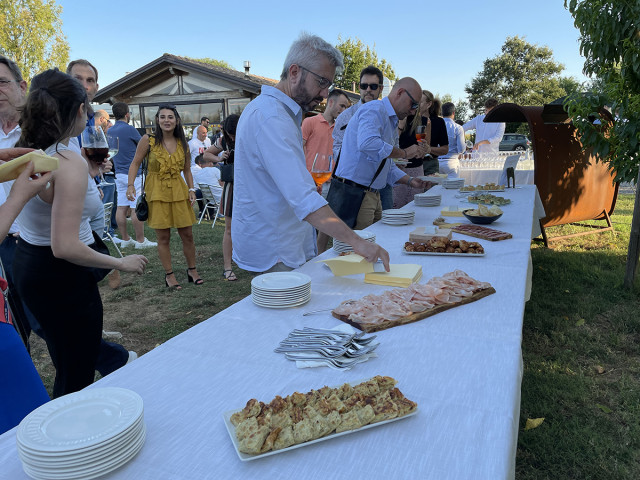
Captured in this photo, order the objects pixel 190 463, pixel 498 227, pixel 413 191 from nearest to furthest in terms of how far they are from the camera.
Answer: pixel 190 463 → pixel 498 227 → pixel 413 191

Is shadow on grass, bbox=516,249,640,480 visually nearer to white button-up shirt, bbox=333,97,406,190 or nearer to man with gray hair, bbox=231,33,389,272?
man with gray hair, bbox=231,33,389,272

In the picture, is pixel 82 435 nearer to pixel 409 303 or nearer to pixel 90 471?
pixel 90 471

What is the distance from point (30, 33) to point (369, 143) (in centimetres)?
2182

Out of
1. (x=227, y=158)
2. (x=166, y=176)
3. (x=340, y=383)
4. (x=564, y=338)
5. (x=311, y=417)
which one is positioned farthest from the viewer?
(x=227, y=158)

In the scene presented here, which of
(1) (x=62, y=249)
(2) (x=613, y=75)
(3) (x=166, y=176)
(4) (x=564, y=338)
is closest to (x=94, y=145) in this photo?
(1) (x=62, y=249)

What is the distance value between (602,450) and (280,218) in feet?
6.63

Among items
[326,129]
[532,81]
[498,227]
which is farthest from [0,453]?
[532,81]

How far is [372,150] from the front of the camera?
3.62 m

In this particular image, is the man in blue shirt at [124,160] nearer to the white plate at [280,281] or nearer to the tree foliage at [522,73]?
the white plate at [280,281]

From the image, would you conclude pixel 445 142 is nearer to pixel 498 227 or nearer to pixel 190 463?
pixel 498 227

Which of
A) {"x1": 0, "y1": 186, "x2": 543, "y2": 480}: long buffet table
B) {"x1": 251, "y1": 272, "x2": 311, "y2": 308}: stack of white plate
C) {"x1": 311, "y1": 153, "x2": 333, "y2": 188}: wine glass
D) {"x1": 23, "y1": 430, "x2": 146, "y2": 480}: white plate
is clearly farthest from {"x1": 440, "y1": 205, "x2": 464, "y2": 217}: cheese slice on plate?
{"x1": 23, "y1": 430, "x2": 146, "y2": 480}: white plate

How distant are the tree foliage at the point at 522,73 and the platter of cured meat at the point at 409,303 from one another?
135 ft

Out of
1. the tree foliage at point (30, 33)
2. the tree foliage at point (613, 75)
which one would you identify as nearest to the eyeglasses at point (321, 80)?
the tree foliage at point (613, 75)

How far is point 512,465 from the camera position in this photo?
3.10 ft
